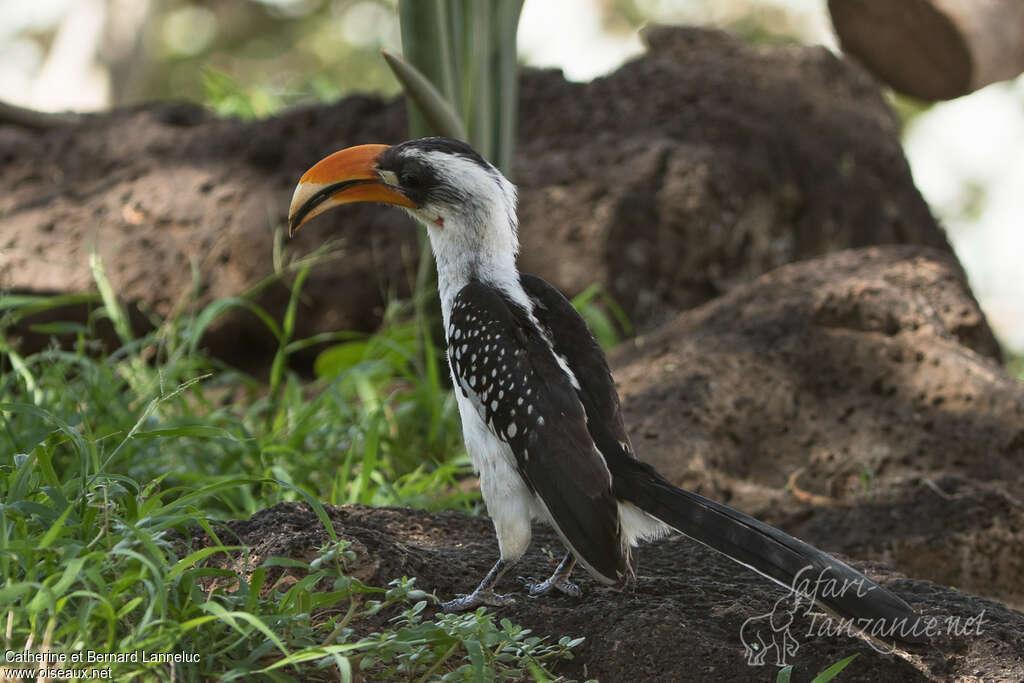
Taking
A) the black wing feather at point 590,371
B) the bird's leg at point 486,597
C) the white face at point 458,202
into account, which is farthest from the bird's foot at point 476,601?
the white face at point 458,202

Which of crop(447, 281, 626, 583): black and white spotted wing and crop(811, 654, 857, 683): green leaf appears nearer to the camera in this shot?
crop(811, 654, 857, 683): green leaf

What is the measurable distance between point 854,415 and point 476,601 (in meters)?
1.96

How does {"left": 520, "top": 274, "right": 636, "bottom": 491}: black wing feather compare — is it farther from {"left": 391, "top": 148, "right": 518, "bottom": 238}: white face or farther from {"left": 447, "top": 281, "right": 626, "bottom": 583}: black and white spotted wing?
{"left": 391, "top": 148, "right": 518, "bottom": 238}: white face

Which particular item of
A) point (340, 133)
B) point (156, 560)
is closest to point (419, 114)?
point (340, 133)

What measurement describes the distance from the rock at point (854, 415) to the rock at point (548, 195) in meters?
1.00

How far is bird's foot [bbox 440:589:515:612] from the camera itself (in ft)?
8.63

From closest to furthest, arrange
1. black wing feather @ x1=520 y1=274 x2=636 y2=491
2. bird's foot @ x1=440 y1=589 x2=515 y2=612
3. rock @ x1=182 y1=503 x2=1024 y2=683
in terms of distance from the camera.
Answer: rock @ x1=182 y1=503 x2=1024 y2=683 → bird's foot @ x1=440 y1=589 x2=515 y2=612 → black wing feather @ x1=520 y1=274 x2=636 y2=491

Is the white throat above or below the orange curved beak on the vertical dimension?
below

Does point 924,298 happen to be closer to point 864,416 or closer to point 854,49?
point 864,416

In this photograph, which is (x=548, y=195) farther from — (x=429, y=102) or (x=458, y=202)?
(x=458, y=202)

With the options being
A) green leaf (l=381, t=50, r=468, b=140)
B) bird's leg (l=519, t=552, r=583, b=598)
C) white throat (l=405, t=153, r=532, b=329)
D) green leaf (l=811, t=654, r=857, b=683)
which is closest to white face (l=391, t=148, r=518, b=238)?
white throat (l=405, t=153, r=532, b=329)

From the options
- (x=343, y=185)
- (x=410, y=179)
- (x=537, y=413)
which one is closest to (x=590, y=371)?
(x=537, y=413)

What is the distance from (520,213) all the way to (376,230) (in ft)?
2.44

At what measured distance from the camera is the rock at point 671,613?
7.84 ft
